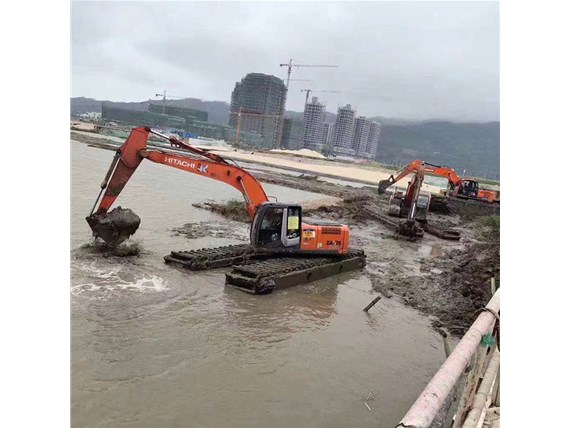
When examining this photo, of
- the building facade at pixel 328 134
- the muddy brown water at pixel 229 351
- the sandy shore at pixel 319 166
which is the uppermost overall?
the building facade at pixel 328 134

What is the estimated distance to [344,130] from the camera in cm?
3206

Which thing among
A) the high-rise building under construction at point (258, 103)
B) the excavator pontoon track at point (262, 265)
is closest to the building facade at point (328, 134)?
the high-rise building under construction at point (258, 103)

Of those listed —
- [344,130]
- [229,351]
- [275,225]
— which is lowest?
[229,351]

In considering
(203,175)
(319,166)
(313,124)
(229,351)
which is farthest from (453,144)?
(313,124)

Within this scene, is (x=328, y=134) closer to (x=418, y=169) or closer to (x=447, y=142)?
(x=418, y=169)

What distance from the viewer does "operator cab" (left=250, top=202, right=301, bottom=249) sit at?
29.8 ft

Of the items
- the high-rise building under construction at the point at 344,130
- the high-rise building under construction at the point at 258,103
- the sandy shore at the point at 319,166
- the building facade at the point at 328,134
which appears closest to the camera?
the high-rise building under construction at the point at 344,130

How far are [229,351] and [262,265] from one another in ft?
10.1

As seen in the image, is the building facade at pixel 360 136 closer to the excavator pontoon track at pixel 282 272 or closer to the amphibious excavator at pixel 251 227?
the excavator pontoon track at pixel 282 272

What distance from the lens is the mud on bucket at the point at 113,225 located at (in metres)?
9.17

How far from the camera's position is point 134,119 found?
1792 centimetres

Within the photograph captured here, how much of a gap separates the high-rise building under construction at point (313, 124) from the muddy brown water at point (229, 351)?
43.8 meters

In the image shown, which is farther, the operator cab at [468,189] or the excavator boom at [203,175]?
the operator cab at [468,189]

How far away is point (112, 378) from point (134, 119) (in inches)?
559
